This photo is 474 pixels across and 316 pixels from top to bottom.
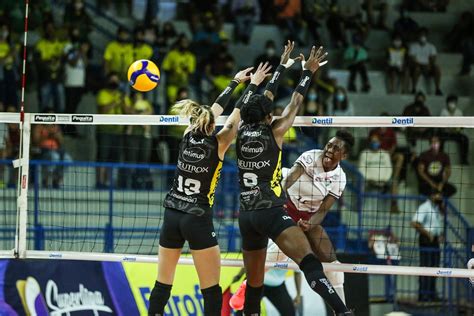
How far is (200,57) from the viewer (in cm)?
2125

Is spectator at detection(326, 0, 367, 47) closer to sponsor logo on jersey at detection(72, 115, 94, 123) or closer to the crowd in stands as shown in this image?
the crowd in stands

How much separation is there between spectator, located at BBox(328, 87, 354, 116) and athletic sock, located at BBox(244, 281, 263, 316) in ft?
36.7

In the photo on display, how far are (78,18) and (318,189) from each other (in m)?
11.6

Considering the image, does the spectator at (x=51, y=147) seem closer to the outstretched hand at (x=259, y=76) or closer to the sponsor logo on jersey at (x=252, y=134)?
the outstretched hand at (x=259, y=76)

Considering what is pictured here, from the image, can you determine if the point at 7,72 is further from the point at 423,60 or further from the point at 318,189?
the point at 318,189

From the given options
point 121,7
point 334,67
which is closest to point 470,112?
point 334,67

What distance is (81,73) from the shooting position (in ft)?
63.2

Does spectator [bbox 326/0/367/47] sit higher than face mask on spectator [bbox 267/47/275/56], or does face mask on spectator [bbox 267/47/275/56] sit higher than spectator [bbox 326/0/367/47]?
spectator [bbox 326/0/367/47]

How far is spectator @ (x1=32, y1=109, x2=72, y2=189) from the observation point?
1647cm

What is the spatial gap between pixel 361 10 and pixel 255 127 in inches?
587

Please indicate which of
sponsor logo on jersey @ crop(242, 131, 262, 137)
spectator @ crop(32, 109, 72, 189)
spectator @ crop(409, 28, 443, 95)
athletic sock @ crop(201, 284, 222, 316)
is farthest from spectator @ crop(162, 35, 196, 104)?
athletic sock @ crop(201, 284, 222, 316)

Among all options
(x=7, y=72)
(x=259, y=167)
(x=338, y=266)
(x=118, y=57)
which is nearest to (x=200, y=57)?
(x=118, y=57)

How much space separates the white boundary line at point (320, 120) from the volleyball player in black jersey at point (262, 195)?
751mm

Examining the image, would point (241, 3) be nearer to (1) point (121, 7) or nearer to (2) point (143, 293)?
(1) point (121, 7)
